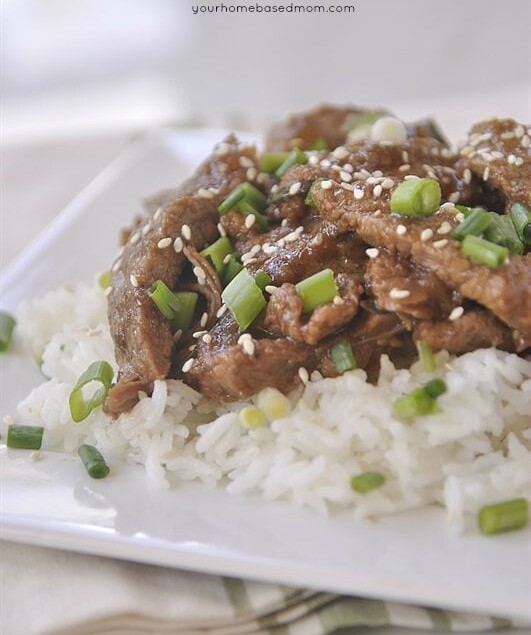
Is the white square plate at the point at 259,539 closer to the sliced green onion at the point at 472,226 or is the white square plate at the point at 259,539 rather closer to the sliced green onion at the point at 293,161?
the sliced green onion at the point at 472,226

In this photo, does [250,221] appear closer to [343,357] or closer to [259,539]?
[343,357]

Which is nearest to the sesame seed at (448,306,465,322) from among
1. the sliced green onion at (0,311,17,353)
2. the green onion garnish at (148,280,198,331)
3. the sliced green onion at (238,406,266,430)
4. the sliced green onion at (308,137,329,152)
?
the sliced green onion at (238,406,266,430)

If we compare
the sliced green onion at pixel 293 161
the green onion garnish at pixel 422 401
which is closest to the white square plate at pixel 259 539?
the green onion garnish at pixel 422 401

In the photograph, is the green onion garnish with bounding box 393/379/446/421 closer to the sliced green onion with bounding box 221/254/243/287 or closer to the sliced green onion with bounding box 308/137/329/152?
the sliced green onion with bounding box 221/254/243/287

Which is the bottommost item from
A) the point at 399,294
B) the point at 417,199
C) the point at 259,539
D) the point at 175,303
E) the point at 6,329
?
the point at 259,539

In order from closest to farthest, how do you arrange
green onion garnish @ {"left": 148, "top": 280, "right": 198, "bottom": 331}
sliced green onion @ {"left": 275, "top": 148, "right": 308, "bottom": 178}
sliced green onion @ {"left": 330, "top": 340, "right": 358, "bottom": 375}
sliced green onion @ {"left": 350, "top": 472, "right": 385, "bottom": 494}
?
sliced green onion @ {"left": 350, "top": 472, "right": 385, "bottom": 494}, sliced green onion @ {"left": 330, "top": 340, "right": 358, "bottom": 375}, green onion garnish @ {"left": 148, "top": 280, "right": 198, "bottom": 331}, sliced green onion @ {"left": 275, "top": 148, "right": 308, "bottom": 178}

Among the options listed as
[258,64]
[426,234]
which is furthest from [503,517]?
[258,64]

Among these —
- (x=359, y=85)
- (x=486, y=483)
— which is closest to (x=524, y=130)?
(x=486, y=483)
